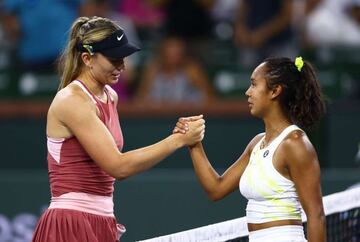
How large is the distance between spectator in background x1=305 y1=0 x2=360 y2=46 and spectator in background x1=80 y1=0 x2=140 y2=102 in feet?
6.09

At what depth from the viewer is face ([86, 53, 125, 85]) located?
4965 millimetres

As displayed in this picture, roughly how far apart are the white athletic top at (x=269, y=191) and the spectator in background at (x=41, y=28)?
5542 mm

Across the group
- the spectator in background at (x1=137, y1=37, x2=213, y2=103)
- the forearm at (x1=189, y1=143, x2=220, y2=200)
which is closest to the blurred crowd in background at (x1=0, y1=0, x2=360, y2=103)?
the spectator in background at (x1=137, y1=37, x2=213, y2=103)

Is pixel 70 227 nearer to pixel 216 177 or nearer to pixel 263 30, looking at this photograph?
pixel 216 177

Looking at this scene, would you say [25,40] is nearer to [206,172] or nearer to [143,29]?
[143,29]

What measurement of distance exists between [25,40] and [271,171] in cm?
601

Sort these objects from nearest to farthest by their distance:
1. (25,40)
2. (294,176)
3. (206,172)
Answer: (294,176) → (206,172) → (25,40)

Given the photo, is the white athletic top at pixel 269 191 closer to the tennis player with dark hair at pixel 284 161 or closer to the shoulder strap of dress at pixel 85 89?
the tennis player with dark hair at pixel 284 161

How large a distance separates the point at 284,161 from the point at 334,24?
5894 mm

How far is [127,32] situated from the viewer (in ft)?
34.6

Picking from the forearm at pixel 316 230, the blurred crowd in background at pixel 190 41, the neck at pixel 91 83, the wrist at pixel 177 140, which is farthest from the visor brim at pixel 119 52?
the blurred crowd in background at pixel 190 41

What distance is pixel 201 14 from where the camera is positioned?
10547mm

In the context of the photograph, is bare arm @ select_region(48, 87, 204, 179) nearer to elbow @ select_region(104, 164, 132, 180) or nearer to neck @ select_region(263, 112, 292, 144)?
elbow @ select_region(104, 164, 132, 180)

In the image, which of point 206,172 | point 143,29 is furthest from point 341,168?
point 206,172
